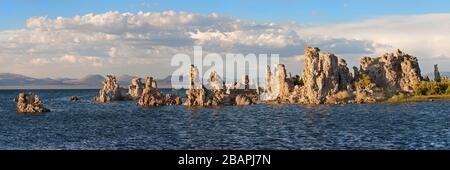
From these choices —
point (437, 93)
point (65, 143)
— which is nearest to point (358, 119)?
point (65, 143)

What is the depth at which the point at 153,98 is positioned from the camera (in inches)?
7165

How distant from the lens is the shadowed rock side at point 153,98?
180625 millimetres

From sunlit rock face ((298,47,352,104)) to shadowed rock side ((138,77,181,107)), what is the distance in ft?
141

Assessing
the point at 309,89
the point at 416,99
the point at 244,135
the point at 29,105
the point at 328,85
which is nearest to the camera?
the point at 244,135

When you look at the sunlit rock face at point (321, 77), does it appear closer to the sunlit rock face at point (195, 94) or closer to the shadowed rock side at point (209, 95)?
the shadowed rock side at point (209, 95)

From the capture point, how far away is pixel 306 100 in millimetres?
174875

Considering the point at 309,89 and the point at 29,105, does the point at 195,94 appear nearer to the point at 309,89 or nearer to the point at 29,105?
the point at 309,89

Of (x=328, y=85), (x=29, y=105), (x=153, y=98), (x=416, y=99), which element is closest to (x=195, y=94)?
(x=153, y=98)

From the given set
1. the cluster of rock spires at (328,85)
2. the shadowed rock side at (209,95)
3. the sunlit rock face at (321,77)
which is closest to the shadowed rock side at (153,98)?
the shadowed rock side at (209,95)

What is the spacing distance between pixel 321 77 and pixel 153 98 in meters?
56.0

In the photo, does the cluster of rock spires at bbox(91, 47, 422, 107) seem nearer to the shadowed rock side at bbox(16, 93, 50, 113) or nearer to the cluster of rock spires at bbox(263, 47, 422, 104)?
the cluster of rock spires at bbox(263, 47, 422, 104)

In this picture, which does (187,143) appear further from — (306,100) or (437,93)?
(437,93)
